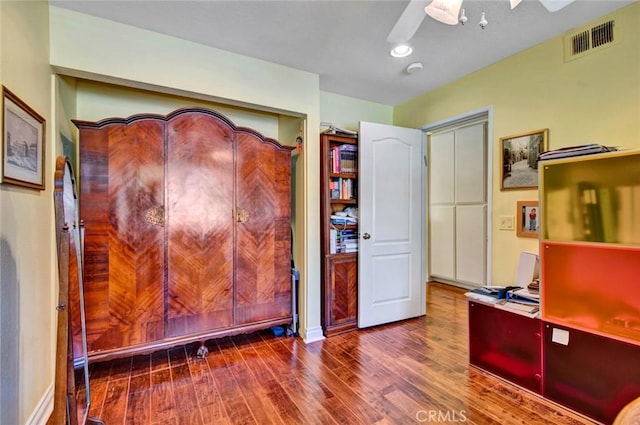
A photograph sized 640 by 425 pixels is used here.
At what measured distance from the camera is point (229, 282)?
2.50 metres

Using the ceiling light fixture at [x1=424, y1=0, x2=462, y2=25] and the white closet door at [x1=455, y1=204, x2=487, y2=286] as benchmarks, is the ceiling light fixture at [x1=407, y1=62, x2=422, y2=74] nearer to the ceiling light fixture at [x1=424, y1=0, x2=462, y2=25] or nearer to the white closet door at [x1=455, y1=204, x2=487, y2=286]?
the ceiling light fixture at [x1=424, y1=0, x2=462, y2=25]

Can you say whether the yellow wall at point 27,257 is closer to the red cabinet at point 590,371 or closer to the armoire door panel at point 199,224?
the armoire door panel at point 199,224

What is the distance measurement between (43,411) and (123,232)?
3.62ft

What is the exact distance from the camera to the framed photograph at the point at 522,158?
8.03 ft

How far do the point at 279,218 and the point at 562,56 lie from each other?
2.61m

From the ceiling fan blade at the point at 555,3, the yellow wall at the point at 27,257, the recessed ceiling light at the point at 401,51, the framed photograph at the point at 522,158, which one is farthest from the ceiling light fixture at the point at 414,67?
the yellow wall at the point at 27,257

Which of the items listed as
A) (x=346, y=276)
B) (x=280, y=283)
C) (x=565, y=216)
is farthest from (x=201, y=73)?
(x=565, y=216)

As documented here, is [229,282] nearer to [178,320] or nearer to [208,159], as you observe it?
[178,320]

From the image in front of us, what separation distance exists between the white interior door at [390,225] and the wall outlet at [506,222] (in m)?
0.80

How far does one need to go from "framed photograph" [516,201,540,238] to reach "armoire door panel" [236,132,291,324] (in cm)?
201

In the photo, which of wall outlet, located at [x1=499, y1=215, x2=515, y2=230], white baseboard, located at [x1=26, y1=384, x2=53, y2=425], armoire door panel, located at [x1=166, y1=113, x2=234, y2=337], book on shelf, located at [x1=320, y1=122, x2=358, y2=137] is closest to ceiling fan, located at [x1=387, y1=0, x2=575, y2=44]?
book on shelf, located at [x1=320, y1=122, x2=358, y2=137]

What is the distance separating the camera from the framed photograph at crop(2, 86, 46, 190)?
134 centimetres

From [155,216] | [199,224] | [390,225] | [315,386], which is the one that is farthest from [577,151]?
[155,216]

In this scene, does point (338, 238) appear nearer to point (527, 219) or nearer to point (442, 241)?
point (527, 219)
